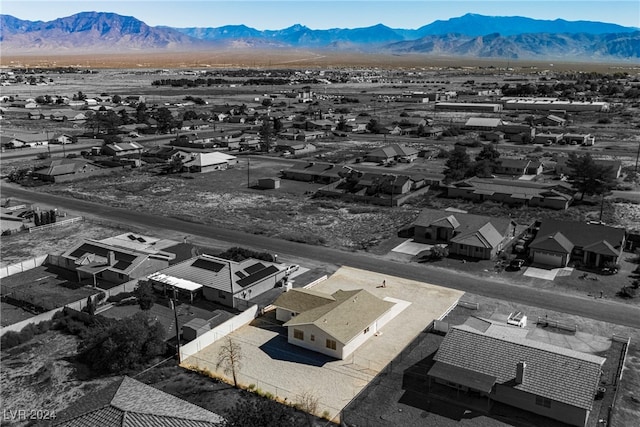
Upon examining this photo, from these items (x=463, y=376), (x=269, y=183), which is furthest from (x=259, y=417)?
(x=269, y=183)

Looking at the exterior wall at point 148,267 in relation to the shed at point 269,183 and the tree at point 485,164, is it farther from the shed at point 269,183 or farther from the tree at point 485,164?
the tree at point 485,164

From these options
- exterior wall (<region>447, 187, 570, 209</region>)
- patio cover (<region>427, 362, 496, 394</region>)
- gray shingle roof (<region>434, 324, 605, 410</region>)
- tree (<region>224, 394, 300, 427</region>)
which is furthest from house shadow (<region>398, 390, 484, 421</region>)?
exterior wall (<region>447, 187, 570, 209</region>)

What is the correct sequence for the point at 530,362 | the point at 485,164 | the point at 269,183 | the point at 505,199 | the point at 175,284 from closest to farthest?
1. the point at 530,362
2. the point at 175,284
3. the point at 505,199
4. the point at 269,183
5. the point at 485,164

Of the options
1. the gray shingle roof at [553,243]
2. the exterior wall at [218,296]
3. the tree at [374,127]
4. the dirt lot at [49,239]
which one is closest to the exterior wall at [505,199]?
the gray shingle roof at [553,243]

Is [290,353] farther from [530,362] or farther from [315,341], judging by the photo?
[530,362]

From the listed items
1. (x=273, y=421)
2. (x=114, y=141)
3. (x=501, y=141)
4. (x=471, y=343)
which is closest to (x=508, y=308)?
(x=471, y=343)

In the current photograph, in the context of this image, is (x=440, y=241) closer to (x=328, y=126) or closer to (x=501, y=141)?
(x=501, y=141)
